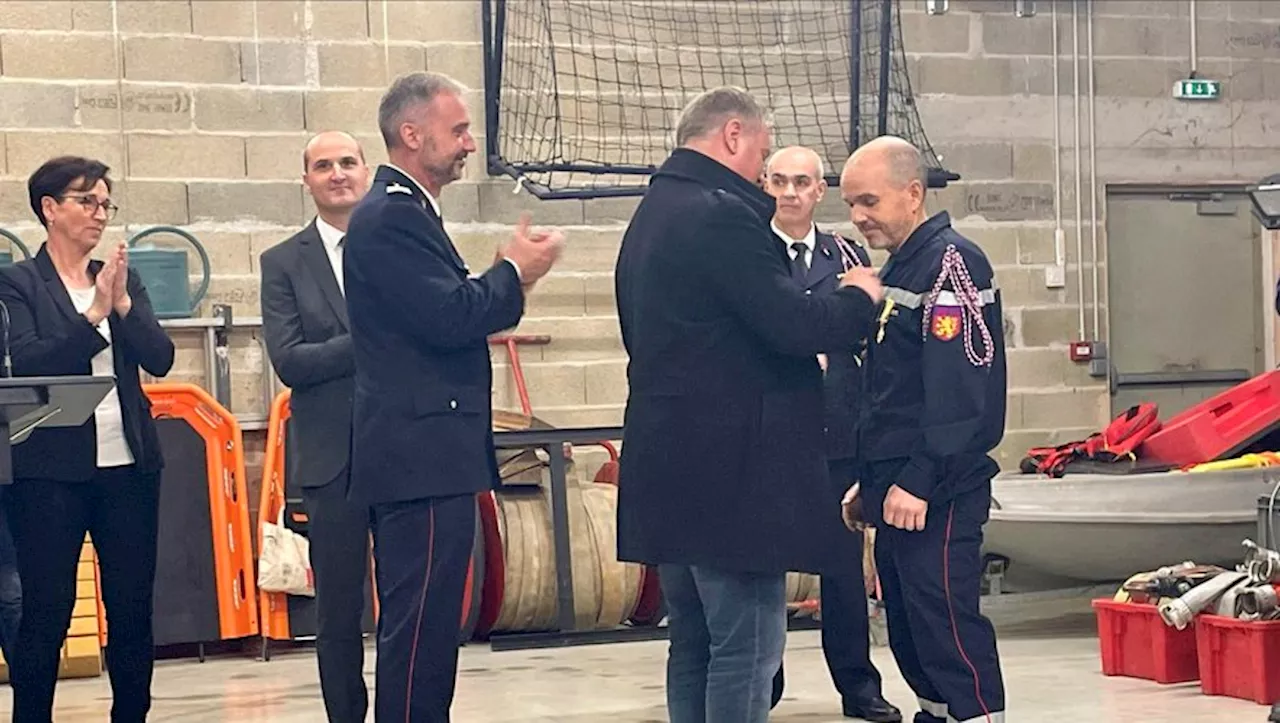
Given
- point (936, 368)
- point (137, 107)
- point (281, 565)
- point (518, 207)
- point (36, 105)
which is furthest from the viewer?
point (518, 207)

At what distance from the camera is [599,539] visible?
7.16m

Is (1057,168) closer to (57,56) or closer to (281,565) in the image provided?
(281,565)

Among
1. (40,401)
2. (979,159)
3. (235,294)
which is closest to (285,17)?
(235,294)

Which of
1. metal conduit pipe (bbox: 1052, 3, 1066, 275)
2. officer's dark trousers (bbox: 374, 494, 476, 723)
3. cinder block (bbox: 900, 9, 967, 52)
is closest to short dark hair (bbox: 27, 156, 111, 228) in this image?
officer's dark trousers (bbox: 374, 494, 476, 723)

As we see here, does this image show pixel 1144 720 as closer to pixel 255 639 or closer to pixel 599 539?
pixel 599 539

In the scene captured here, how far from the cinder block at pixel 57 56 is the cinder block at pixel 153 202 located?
0.45m

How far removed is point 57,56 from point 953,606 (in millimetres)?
4731

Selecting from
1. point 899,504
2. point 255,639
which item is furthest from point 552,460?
point 899,504

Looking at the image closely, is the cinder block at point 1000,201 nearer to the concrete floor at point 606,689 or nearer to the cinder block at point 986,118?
the cinder block at point 986,118

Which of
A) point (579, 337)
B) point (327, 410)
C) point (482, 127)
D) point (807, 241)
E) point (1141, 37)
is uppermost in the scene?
point (1141, 37)

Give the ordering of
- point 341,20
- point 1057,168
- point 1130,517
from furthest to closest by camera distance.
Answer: point 1057,168
point 341,20
point 1130,517

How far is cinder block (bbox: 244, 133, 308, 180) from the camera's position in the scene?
295 inches

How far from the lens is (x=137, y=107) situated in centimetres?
734

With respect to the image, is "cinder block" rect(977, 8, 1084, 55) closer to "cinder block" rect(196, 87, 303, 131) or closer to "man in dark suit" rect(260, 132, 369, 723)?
"cinder block" rect(196, 87, 303, 131)
